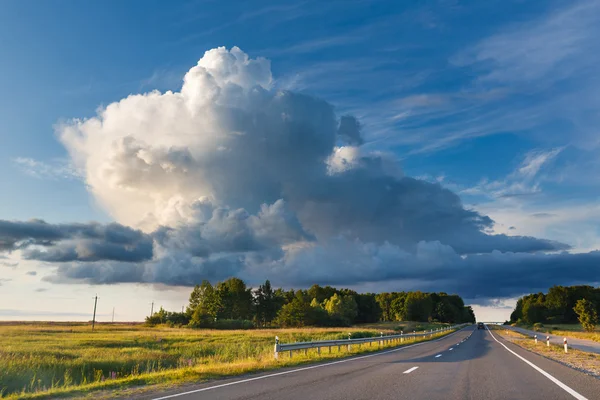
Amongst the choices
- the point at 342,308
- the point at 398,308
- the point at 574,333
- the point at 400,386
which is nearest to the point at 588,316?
the point at 574,333

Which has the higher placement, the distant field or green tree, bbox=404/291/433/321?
green tree, bbox=404/291/433/321

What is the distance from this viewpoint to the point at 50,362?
2662 cm

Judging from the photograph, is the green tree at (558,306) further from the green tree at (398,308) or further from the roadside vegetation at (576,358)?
the roadside vegetation at (576,358)

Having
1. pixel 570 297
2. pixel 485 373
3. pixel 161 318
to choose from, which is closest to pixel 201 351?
pixel 485 373

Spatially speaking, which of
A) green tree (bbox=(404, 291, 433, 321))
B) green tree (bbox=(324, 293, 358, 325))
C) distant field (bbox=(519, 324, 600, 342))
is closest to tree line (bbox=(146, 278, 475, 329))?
green tree (bbox=(324, 293, 358, 325))

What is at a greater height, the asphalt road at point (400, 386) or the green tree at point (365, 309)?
the green tree at point (365, 309)

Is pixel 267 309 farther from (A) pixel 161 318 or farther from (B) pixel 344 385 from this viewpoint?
(B) pixel 344 385

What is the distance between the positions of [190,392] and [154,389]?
4.22ft

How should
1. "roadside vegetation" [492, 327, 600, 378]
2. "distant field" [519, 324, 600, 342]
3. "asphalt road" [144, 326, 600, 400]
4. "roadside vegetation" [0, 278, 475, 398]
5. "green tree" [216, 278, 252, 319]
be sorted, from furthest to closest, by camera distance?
"green tree" [216, 278, 252, 319] < "distant field" [519, 324, 600, 342] < "roadside vegetation" [0, 278, 475, 398] < "roadside vegetation" [492, 327, 600, 378] < "asphalt road" [144, 326, 600, 400]

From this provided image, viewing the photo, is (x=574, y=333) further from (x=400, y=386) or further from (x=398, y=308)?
(x=398, y=308)

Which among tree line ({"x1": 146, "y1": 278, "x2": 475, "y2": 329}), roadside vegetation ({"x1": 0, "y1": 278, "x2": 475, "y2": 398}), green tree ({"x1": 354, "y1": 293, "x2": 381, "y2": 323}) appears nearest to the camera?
roadside vegetation ({"x1": 0, "y1": 278, "x2": 475, "y2": 398})

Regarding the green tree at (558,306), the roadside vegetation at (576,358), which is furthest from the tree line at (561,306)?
the roadside vegetation at (576,358)

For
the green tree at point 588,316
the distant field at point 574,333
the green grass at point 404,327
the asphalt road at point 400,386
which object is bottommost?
the distant field at point 574,333

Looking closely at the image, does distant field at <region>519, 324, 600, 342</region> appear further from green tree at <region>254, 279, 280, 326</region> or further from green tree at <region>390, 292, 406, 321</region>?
green tree at <region>390, 292, 406, 321</region>
